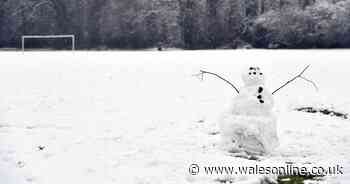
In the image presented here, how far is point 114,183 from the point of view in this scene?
15.1ft

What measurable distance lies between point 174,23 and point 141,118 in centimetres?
1343

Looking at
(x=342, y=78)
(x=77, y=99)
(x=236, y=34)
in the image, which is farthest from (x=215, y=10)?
(x=77, y=99)

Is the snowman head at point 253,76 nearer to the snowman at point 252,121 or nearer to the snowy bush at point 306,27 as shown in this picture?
the snowman at point 252,121

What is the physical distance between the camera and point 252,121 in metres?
5.55

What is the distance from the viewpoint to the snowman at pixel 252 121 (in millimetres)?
5562

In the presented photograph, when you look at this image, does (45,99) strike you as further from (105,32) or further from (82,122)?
(105,32)

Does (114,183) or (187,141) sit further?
(187,141)

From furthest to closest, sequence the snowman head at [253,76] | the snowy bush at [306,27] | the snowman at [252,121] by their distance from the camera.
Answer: the snowy bush at [306,27], the snowman head at [253,76], the snowman at [252,121]

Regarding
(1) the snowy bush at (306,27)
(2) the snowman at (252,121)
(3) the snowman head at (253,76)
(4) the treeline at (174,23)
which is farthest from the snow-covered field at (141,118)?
(4) the treeline at (174,23)

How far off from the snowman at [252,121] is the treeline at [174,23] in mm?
14990

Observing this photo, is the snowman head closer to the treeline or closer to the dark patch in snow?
the dark patch in snow

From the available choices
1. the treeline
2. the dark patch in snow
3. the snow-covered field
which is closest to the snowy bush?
the treeline

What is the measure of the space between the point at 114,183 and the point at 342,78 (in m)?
8.82

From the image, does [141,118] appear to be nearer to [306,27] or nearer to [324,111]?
[324,111]
